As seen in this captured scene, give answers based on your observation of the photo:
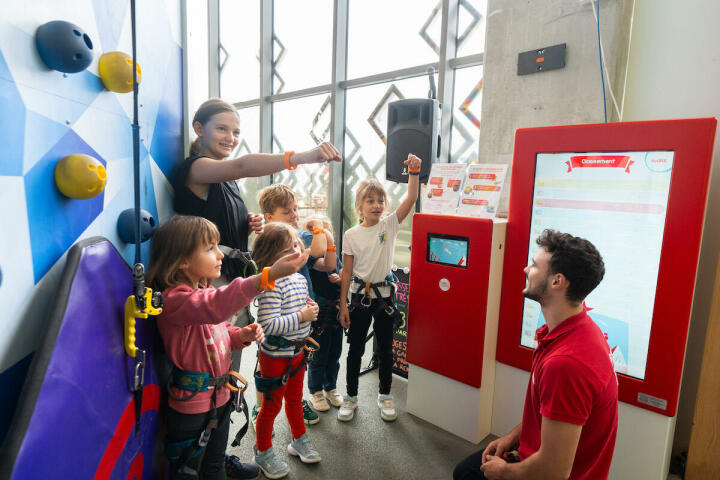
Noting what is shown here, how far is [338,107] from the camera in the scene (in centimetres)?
398

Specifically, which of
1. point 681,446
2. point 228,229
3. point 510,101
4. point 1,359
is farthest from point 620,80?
point 1,359

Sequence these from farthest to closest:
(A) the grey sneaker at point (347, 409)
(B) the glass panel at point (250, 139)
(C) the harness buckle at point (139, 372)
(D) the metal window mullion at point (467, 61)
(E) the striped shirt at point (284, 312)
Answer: (B) the glass panel at point (250, 139) → (D) the metal window mullion at point (467, 61) → (A) the grey sneaker at point (347, 409) → (E) the striped shirt at point (284, 312) → (C) the harness buckle at point (139, 372)

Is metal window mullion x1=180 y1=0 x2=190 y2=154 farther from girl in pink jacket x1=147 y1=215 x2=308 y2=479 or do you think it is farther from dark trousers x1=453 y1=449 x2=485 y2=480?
dark trousers x1=453 y1=449 x2=485 y2=480

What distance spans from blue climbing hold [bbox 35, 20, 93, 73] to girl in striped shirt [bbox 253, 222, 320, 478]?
3.10 feet

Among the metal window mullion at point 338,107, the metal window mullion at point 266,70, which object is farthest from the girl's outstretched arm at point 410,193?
the metal window mullion at point 266,70

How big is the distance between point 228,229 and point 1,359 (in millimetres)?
920

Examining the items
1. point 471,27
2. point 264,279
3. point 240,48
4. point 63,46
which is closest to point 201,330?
point 264,279

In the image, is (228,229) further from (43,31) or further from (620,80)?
(620,80)

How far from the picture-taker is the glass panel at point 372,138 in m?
3.54

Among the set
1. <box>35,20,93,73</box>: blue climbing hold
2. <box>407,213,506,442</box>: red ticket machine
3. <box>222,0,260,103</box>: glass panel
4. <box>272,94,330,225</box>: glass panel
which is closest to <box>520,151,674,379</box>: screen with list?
<box>407,213,506,442</box>: red ticket machine

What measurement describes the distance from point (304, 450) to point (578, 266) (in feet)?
4.93

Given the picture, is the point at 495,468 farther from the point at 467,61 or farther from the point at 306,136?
the point at 306,136

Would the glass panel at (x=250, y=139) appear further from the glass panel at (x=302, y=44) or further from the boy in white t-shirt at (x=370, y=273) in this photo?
the boy in white t-shirt at (x=370, y=273)

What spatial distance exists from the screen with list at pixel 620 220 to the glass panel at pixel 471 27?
152 centimetres
